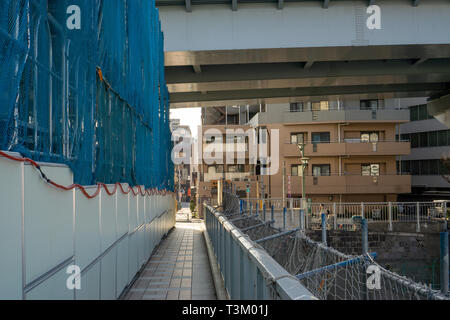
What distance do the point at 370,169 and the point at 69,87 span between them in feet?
147

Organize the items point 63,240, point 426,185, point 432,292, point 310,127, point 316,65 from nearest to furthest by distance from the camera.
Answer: point 432,292 < point 63,240 < point 316,65 < point 310,127 < point 426,185

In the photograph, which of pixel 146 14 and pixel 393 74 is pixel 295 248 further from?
pixel 393 74

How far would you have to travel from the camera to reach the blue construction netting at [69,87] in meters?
3.59

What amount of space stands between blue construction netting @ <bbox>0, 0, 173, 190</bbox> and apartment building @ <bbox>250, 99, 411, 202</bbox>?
37029 millimetres

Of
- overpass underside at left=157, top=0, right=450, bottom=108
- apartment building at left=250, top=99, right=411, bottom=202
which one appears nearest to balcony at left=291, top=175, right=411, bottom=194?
apartment building at left=250, top=99, right=411, bottom=202

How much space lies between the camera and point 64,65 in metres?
5.20

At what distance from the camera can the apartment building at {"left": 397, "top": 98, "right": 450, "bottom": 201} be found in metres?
50.0

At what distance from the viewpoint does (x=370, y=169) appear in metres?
47.1

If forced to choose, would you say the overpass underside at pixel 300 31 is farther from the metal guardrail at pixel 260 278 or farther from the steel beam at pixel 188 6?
the metal guardrail at pixel 260 278

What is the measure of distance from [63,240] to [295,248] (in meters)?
3.83

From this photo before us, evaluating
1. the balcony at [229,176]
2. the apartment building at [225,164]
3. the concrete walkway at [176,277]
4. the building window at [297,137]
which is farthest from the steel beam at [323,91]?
the balcony at [229,176]

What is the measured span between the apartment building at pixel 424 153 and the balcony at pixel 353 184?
20.6 feet

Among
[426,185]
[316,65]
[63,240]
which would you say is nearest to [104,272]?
[63,240]
